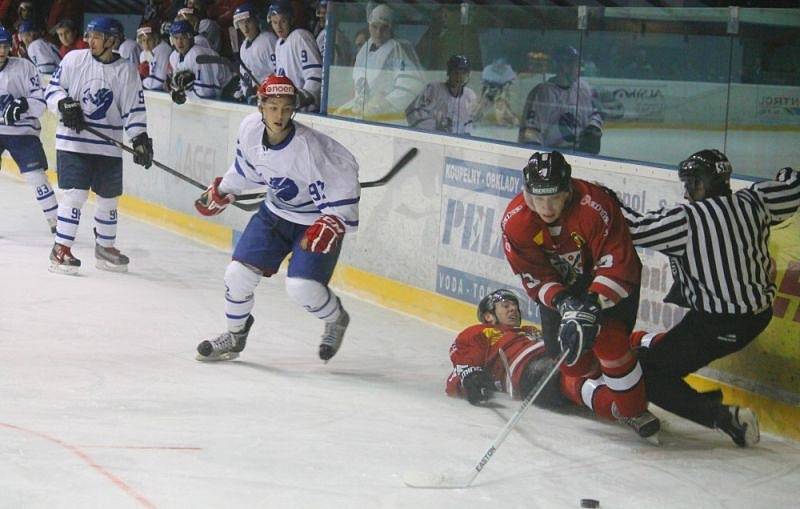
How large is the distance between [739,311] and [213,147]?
4.48 meters

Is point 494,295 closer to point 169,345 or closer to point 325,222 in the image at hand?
point 325,222

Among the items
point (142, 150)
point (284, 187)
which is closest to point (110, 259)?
point (142, 150)

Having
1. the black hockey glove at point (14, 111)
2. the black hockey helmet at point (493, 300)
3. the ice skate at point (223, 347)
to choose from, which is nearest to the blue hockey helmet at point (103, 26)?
the black hockey glove at point (14, 111)

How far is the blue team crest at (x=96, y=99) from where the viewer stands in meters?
6.79

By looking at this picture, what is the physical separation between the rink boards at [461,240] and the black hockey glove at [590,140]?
0.09 meters

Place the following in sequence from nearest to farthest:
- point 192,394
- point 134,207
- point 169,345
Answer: point 192,394
point 169,345
point 134,207

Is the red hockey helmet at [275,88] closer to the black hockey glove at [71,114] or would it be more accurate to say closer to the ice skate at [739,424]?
the ice skate at [739,424]

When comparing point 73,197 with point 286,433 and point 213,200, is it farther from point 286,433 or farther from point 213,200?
point 286,433

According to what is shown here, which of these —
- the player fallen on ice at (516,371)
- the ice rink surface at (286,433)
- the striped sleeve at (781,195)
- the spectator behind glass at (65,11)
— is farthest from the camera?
the spectator behind glass at (65,11)

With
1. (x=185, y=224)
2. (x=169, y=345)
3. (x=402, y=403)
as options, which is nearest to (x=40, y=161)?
(x=185, y=224)

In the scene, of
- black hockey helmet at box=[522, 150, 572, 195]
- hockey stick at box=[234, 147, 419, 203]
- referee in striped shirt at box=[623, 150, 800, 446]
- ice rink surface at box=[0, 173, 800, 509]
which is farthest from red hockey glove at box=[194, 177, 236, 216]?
referee in striped shirt at box=[623, 150, 800, 446]

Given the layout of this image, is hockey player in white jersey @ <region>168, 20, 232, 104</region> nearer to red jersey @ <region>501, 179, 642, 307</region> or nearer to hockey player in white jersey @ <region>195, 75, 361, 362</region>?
hockey player in white jersey @ <region>195, 75, 361, 362</region>

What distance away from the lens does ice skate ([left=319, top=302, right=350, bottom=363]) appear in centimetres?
510

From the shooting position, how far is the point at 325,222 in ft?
15.3
